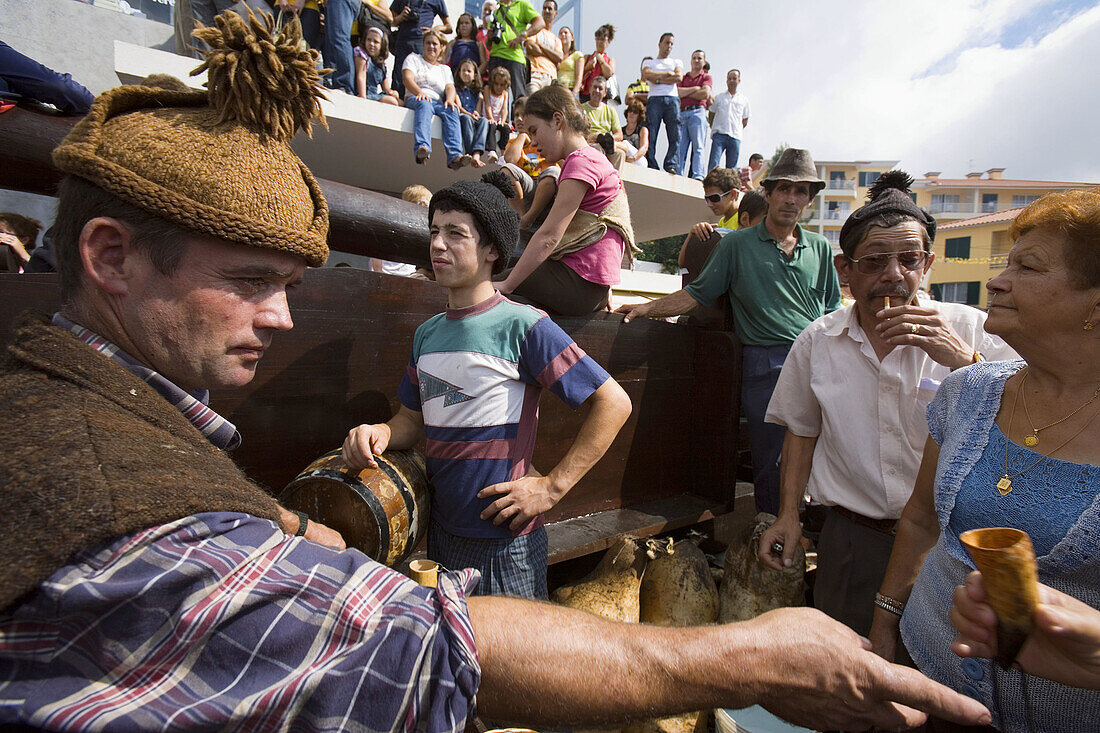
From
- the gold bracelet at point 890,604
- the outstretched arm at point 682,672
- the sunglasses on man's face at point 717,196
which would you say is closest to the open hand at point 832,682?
the outstretched arm at point 682,672

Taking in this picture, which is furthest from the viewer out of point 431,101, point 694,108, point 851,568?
point 694,108

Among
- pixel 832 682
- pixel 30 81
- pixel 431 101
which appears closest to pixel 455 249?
pixel 30 81

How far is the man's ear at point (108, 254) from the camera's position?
0.96m

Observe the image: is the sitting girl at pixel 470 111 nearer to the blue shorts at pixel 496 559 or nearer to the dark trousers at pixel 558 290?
the dark trousers at pixel 558 290

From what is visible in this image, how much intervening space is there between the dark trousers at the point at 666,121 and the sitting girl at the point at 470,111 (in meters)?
3.49

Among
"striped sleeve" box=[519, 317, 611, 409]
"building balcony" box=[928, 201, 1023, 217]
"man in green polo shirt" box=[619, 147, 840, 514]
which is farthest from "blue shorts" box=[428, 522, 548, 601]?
"building balcony" box=[928, 201, 1023, 217]

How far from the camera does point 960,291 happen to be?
133 feet

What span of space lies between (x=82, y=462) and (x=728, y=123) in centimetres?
1173

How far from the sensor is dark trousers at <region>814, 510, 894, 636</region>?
244 cm

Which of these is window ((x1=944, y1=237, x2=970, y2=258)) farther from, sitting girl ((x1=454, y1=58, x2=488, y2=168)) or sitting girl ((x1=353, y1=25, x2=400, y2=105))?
sitting girl ((x1=353, y1=25, x2=400, y2=105))

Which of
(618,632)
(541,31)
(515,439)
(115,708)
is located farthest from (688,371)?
(541,31)

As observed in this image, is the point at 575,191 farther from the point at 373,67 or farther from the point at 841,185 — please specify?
the point at 841,185

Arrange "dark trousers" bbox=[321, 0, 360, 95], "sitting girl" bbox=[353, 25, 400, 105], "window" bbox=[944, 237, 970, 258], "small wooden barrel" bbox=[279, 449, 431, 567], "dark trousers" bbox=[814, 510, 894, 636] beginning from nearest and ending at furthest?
"small wooden barrel" bbox=[279, 449, 431, 567]
"dark trousers" bbox=[814, 510, 894, 636]
"dark trousers" bbox=[321, 0, 360, 95]
"sitting girl" bbox=[353, 25, 400, 105]
"window" bbox=[944, 237, 970, 258]

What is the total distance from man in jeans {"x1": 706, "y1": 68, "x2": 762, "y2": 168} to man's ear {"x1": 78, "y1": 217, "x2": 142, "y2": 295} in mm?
11301
